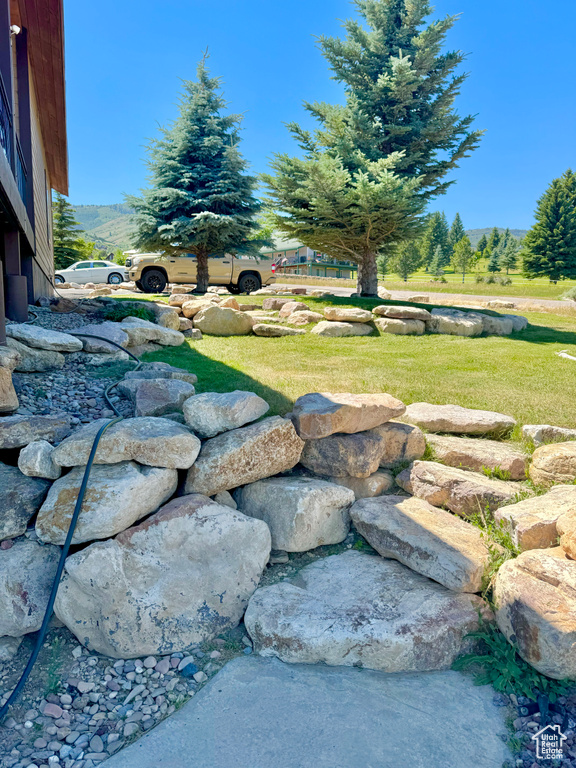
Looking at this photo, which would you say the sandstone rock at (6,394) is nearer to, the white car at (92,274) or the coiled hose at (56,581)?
the coiled hose at (56,581)

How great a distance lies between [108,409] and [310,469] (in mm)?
1713

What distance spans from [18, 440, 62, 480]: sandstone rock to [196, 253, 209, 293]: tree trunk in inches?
471

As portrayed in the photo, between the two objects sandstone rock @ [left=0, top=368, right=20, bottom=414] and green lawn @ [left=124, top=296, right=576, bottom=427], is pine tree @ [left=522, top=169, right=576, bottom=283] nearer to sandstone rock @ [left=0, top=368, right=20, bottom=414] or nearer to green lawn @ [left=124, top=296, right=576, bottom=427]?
green lawn @ [left=124, top=296, right=576, bottom=427]

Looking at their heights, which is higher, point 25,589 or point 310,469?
point 310,469

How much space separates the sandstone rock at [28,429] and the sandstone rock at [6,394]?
0.43 feet

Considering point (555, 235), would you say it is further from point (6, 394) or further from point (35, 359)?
point (6, 394)

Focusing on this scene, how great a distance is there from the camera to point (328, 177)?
11.2 meters

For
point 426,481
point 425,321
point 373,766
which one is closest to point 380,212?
point 425,321

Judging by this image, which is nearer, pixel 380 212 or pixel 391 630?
pixel 391 630

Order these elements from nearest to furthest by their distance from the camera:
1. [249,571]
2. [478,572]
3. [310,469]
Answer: [478,572] < [249,571] < [310,469]

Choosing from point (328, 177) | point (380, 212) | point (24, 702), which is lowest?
point (24, 702)

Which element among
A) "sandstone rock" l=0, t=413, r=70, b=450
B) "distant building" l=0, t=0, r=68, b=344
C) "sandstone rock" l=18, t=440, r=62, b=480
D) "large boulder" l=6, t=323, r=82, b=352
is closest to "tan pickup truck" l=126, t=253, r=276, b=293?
"distant building" l=0, t=0, r=68, b=344

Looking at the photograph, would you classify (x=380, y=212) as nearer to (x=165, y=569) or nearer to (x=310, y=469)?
(x=310, y=469)

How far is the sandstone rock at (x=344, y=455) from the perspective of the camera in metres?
3.52
